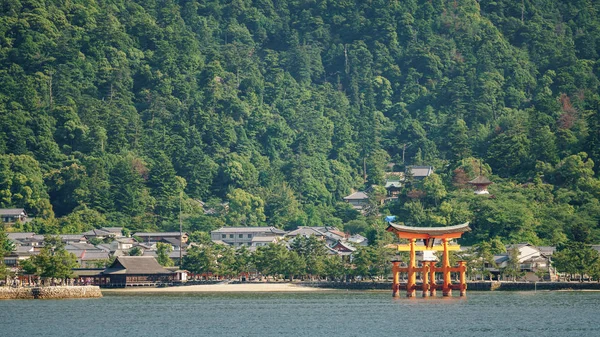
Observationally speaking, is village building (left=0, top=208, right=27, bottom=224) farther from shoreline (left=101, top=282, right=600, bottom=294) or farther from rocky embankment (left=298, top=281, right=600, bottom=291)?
rocky embankment (left=298, top=281, right=600, bottom=291)

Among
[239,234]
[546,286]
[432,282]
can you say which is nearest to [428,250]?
[432,282]

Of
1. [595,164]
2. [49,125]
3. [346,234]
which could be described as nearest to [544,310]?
[595,164]

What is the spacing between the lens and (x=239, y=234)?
109312 millimetres

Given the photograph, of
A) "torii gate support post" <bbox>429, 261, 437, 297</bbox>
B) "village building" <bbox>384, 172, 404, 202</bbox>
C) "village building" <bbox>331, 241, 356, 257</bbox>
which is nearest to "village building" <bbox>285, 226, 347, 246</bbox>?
"village building" <bbox>331, 241, 356, 257</bbox>

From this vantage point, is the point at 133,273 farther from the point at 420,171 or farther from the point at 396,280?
the point at 420,171

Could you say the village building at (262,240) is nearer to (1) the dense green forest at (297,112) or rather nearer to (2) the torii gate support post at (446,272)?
(1) the dense green forest at (297,112)

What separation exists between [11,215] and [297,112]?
45.1m

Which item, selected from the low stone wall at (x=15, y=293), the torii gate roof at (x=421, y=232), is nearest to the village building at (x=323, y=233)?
the torii gate roof at (x=421, y=232)

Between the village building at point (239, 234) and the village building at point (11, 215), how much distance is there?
16405 mm

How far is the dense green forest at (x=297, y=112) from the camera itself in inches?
4232

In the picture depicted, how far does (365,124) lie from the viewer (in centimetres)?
14262

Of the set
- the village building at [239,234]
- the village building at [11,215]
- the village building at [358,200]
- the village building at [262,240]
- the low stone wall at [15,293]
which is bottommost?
the low stone wall at [15,293]

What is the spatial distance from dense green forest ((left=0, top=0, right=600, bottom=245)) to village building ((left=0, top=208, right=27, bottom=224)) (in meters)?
2.07

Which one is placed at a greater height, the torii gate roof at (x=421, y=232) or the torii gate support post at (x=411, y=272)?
the torii gate roof at (x=421, y=232)
